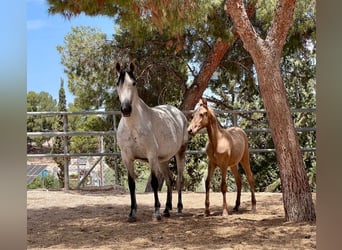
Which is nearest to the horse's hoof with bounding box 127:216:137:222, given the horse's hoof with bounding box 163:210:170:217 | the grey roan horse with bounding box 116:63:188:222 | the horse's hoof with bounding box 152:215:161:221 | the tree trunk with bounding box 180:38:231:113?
the grey roan horse with bounding box 116:63:188:222

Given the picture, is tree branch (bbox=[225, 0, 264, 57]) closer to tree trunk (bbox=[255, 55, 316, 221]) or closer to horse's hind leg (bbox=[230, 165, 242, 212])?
tree trunk (bbox=[255, 55, 316, 221])

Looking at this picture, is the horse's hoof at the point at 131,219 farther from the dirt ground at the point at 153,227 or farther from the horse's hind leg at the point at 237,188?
the horse's hind leg at the point at 237,188

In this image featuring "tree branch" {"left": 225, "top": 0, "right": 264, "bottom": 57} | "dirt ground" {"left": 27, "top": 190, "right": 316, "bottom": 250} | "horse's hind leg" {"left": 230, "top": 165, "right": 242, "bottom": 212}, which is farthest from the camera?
"horse's hind leg" {"left": 230, "top": 165, "right": 242, "bottom": 212}

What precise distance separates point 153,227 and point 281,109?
1213 millimetres

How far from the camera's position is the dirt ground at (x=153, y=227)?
246cm

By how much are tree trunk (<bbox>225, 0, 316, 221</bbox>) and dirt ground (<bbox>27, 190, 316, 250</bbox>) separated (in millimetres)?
162

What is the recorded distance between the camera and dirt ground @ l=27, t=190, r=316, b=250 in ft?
8.07

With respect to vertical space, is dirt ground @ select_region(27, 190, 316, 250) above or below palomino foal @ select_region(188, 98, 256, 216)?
below

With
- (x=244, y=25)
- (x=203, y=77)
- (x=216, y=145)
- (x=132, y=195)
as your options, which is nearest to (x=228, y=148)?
(x=216, y=145)

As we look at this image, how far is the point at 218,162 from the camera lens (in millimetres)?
3355

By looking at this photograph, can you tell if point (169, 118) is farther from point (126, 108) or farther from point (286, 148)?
point (286, 148)

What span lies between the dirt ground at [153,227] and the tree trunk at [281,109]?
0.16 m
